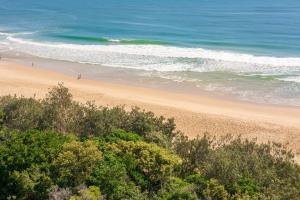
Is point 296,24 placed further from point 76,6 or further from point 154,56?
point 76,6

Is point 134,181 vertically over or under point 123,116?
under

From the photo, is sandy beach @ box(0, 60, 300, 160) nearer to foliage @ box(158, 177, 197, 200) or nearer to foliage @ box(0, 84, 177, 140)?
foliage @ box(0, 84, 177, 140)

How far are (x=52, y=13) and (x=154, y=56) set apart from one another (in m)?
39.0

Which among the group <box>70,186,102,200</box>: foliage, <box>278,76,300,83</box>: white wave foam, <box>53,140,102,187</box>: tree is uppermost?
<box>278,76,300,83</box>: white wave foam

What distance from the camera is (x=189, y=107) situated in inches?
1357

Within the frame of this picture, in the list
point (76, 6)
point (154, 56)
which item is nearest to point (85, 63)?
point (154, 56)

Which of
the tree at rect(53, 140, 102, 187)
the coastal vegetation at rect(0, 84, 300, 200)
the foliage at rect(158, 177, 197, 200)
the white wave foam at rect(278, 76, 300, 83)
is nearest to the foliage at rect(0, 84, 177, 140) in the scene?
the coastal vegetation at rect(0, 84, 300, 200)

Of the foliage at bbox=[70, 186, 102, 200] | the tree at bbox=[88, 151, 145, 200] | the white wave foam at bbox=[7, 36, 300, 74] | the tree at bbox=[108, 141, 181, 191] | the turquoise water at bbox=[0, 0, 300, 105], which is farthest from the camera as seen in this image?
the white wave foam at bbox=[7, 36, 300, 74]

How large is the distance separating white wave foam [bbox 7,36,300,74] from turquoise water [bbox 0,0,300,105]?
0.10 meters

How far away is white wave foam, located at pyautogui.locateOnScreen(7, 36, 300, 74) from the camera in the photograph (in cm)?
4725

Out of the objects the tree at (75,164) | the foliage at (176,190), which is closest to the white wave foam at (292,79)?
the foliage at (176,190)

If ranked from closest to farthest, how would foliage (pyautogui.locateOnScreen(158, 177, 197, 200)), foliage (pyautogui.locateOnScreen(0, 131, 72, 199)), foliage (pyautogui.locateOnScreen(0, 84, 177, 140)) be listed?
foliage (pyautogui.locateOnScreen(158, 177, 197, 200)), foliage (pyautogui.locateOnScreen(0, 131, 72, 199)), foliage (pyautogui.locateOnScreen(0, 84, 177, 140))

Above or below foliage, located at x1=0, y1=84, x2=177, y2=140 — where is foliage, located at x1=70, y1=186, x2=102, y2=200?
below

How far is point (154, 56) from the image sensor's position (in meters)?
52.4
